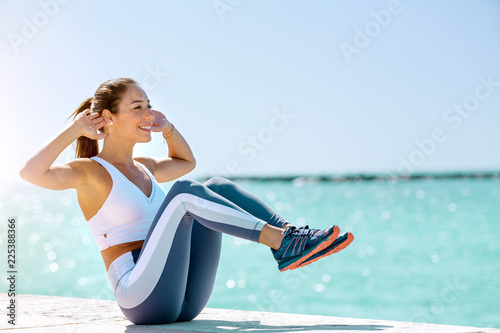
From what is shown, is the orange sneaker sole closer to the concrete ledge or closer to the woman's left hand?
the concrete ledge

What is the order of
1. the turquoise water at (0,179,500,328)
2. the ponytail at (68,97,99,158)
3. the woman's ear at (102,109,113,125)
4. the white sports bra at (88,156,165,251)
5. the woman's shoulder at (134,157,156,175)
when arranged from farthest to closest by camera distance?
the turquoise water at (0,179,500,328) → the woman's shoulder at (134,157,156,175) → the ponytail at (68,97,99,158) → the woman's ear at (102,109,113,125) → the white sports bra at (88,156,165,251)

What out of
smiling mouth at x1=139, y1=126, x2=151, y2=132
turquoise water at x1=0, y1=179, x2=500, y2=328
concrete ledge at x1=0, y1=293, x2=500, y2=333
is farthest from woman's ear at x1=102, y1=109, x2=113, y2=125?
turquoise water at x1=0, y1=179, x2=500, y2=328

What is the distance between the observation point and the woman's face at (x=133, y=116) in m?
3.11

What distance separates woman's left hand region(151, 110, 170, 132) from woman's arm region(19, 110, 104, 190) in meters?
0.63

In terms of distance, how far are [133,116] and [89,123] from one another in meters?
0.24

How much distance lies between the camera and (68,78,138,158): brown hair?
3117 millimetres

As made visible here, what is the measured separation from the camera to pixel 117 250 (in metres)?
2.94

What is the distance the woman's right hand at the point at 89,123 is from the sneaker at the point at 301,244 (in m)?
1.13

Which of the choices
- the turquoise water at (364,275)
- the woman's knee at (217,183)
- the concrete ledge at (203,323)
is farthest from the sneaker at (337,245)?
the turquoise water at (364,275)

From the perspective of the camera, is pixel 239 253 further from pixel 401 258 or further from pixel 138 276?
pixel 138 276

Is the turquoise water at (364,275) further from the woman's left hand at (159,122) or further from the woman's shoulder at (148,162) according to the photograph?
the woman's left hand at (159,122)

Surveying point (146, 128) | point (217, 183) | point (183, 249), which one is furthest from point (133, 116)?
point (183, 249)

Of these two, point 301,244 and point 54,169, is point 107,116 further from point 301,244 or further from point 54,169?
point 301,244

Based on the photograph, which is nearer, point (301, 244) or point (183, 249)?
point (301, 244)
